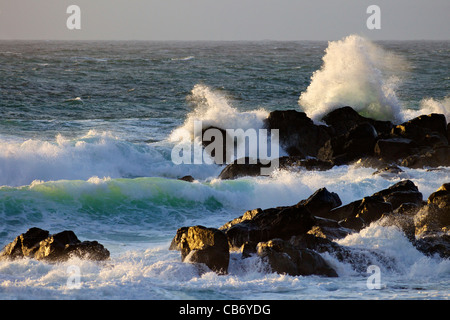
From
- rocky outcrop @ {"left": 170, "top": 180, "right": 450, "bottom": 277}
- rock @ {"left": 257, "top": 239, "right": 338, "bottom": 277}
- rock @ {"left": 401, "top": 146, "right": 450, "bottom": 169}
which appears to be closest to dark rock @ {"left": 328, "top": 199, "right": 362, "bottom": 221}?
rocky outcrop @ {"left": 170, "top": 180, "right": 450, "bottom": 277}

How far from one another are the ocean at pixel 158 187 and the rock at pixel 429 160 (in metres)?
0.41

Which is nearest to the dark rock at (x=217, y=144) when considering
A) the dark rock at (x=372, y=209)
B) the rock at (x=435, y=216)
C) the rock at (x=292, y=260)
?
the dark rock at (x=372, y=209)

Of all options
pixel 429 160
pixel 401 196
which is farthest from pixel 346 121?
pixel 401 196

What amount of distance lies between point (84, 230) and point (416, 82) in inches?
1187

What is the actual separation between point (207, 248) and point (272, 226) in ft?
4.10

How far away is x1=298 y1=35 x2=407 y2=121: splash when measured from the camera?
2194 cm

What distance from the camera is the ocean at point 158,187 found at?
325 inches

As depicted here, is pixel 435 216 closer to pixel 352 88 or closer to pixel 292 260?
pixel 292 260

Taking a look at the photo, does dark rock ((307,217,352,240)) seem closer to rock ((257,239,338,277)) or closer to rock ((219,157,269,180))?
rock ((257,239,338,277))

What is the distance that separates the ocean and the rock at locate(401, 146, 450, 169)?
1.36 feet

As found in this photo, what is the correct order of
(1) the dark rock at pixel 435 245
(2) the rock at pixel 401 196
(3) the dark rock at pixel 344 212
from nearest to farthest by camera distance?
(1) the dark rock at pixel 435 245 → (3) the dark rock at pixel 344 212 → (2) the rock at pixel 401 196

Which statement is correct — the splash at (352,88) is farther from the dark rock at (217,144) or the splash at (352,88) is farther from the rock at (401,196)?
the rock at (401,196)

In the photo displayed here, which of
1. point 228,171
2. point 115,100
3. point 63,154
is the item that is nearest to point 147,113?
point 115,100
